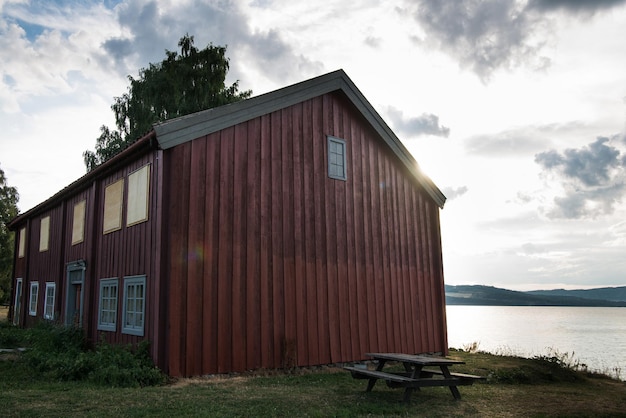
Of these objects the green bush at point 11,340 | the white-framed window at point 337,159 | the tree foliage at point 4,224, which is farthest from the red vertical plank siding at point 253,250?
the tree foliage at point 4,224

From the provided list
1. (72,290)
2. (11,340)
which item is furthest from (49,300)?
(72,290)

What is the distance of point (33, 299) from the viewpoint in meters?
20.0

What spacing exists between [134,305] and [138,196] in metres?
2.47

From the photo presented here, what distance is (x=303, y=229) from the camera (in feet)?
40.8

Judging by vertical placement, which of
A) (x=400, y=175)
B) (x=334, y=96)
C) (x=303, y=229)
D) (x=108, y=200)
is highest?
(x=334, y=96)

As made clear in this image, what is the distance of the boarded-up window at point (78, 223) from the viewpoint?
15429 millimetres

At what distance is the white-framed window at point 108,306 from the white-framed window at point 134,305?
2.49ft

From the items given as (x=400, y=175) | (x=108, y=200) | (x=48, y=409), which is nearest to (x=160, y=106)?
(x=108, y=200)

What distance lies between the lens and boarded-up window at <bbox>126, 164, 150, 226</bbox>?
11.2 metres

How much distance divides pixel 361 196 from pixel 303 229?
94.1 inches

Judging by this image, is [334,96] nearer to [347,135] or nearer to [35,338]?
[347,135]

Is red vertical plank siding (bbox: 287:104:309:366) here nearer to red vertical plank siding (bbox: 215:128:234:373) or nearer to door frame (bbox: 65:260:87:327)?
red vertical plank siding (bbox: 215:128:234:373)

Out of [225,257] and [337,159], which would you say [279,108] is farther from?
[225,257]

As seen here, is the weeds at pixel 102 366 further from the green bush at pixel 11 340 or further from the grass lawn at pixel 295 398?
the green bush at pixel 11 340
